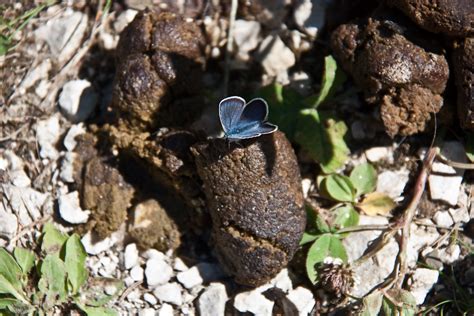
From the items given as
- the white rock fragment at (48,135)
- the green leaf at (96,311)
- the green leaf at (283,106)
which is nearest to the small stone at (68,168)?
the white rock fragment at (48,135)

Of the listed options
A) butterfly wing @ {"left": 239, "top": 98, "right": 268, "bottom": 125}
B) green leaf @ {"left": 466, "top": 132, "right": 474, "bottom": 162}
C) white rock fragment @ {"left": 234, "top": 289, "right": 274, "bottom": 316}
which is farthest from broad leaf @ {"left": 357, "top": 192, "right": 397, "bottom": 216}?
butterfly wing @ {"left": 239, "top": 98, "right": 268, "bottom": 125}

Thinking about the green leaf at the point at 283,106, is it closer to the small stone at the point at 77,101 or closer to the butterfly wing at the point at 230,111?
the butterfly wing at the point at 230,111

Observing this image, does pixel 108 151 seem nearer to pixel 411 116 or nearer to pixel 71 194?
pixel 71 194

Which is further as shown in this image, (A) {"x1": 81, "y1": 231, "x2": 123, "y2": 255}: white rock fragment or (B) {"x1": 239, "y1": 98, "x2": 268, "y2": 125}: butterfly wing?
(A) {"x1": 81, "y1": 231, "x2": 123, "y2": 255}: white rock fragment

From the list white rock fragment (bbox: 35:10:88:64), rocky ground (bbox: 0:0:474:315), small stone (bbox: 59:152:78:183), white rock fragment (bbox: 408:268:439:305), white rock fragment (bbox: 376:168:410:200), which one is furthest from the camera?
white rock fragment (bbox: 35:10:88:64)

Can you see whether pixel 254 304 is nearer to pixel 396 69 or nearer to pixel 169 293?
pixel 169 293

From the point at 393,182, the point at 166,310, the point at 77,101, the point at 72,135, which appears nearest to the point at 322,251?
the point at 393,182

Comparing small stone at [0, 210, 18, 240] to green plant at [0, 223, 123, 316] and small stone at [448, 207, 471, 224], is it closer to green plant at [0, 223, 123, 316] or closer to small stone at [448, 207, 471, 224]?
green plant at [0, 223, 123, 316]
